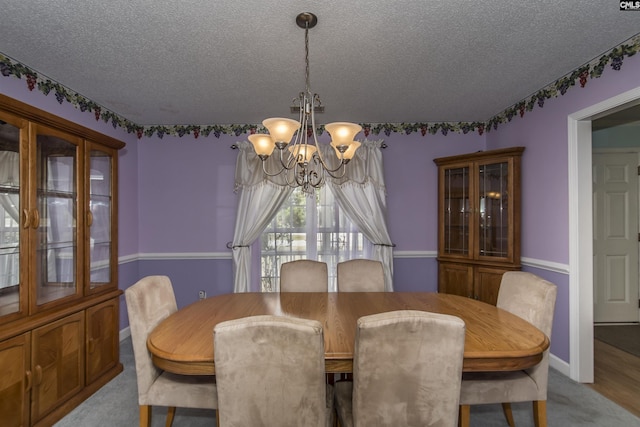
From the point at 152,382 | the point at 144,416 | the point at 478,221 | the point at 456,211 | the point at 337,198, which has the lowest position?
the point at 144,416

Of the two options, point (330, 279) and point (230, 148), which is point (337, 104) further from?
point (330, 279)

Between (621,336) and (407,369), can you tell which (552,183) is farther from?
(407,369)

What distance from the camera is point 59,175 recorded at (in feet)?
7.17

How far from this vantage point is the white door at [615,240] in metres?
3.83

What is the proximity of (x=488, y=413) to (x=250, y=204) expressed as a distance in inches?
112

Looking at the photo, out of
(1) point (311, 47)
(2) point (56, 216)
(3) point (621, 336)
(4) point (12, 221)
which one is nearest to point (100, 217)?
(2) point (56, 216)

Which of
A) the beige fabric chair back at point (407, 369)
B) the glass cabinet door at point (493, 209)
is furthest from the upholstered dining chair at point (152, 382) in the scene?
the glass cabinet door at point (493, 209)

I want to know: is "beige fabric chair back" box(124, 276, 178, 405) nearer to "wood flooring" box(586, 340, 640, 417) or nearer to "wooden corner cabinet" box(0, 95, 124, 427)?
"wooden corner cabinet" box(0, 95, 124, 427)

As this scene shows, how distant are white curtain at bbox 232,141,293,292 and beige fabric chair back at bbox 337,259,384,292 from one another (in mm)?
1357

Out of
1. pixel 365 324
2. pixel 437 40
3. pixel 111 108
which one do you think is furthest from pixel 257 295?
pixel 111 108

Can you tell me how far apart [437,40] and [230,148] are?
8.35ft

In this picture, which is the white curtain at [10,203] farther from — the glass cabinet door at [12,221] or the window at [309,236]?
the window at [309,236]

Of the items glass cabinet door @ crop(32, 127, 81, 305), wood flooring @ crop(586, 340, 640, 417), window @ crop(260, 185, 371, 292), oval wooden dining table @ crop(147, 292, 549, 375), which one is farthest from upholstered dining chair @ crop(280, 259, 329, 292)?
wood flooring @ crop(586, 340, 640, 417)

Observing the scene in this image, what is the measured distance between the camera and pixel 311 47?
2.11 metres
